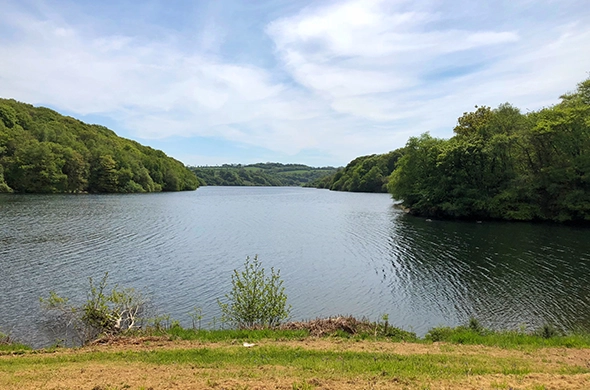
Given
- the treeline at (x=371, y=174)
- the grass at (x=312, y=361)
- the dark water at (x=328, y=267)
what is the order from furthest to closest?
1. the treeline at (x=371, y=174)
2. the dark water at (x=328, y=267)
3. the grass at (x=312, y=361)

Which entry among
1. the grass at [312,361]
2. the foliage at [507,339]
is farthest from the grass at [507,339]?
the grass at [312,361]

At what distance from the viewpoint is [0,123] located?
95812mm

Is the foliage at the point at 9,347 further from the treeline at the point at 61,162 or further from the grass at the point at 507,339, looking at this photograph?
the treeline at the point at 61,162

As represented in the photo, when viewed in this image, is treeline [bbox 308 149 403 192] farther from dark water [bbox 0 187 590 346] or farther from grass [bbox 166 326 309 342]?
grass [bbox 166 326 309 342]

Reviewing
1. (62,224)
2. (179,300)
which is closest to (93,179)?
(62,224)

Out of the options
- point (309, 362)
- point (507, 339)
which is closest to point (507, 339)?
point (507, 339)

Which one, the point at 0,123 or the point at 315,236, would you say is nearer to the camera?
the point at 315,236

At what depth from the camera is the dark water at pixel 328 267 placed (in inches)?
668

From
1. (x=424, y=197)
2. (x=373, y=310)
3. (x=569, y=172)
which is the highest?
(x=569, y=172)

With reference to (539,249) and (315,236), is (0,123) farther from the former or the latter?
(539,249)

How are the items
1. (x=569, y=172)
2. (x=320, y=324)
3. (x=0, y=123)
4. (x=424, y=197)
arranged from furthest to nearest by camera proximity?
(x=0, y=123), (x=424, y=197), (x=569, y=172), (x=320, y=324)

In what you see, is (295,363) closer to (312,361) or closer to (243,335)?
(312,361)

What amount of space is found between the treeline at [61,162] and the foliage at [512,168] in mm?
82755

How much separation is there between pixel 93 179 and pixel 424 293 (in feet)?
346
